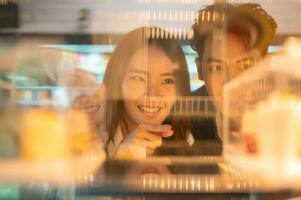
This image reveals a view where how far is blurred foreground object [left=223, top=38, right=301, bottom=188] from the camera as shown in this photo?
37.4 inches

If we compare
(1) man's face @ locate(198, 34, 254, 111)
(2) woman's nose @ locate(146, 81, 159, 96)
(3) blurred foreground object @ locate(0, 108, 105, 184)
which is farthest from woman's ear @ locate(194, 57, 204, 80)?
(3) blurred foreground object @ locate(0, 108, 105, 184)

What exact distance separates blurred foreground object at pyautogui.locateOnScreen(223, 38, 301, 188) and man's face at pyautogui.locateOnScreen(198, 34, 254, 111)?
0.03 metres

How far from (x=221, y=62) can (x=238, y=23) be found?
0.12 metres

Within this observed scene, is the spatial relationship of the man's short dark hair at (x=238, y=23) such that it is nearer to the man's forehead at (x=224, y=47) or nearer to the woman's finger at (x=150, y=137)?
the man's forehead at (x=224, y=47)

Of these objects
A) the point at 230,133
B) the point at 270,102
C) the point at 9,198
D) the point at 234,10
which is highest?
the point at 234,10

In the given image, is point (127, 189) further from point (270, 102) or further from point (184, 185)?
point (270, 102)

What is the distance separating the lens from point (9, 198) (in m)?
1.06

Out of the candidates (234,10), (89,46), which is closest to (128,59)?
(89,46)

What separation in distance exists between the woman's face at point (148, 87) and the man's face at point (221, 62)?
0.33 ft

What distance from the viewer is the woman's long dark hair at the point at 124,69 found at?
1219mm

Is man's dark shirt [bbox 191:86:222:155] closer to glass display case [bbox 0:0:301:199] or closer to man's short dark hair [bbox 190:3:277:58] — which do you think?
glass display case [bbox 0:0:301:199]

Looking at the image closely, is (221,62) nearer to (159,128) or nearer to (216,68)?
(216,68)

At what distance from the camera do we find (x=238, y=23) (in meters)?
1.24

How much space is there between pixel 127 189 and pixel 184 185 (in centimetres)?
14
